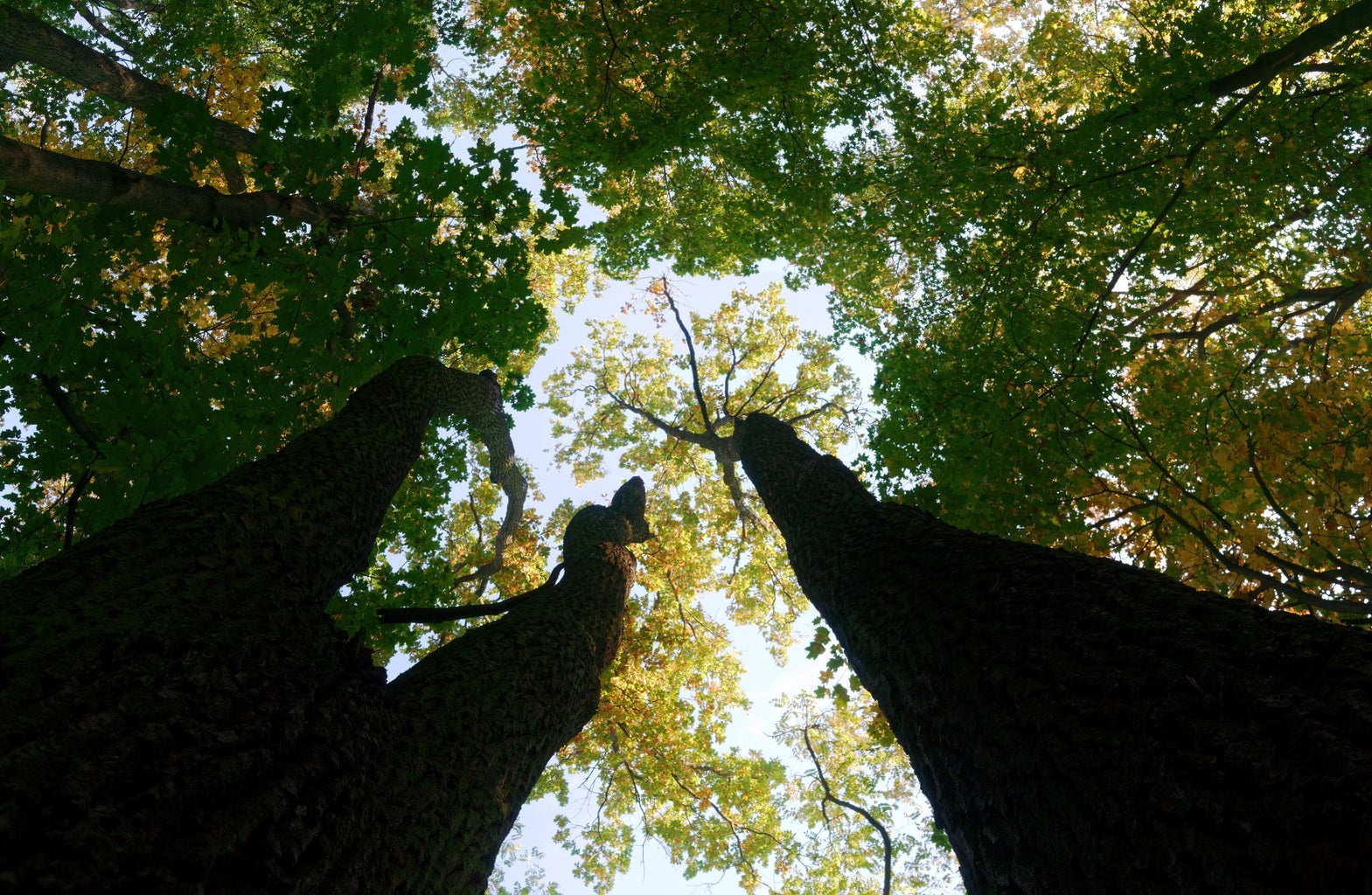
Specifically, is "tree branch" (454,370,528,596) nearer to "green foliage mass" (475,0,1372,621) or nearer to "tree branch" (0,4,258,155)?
"green foliage mass" (475,0,1372,621)

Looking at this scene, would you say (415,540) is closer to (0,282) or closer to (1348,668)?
(0,282)

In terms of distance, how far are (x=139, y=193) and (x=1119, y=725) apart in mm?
6845

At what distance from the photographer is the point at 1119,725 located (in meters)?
1.93

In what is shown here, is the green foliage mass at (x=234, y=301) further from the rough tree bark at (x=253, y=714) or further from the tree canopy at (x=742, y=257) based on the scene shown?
the rough tree bark at (x=253, y=714)

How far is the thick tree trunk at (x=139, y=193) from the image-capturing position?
178 inches

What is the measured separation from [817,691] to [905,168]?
7.16m

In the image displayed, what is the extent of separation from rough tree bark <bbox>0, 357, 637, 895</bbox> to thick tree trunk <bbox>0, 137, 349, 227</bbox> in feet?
8.49

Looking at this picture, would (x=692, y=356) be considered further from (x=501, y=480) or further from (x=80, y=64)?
(x=80, y=64)

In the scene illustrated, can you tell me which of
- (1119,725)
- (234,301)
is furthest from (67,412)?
(1119,725)

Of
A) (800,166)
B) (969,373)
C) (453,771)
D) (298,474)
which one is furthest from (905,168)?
(453,771)

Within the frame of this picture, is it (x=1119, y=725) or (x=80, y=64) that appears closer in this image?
(x=1119, y=725)

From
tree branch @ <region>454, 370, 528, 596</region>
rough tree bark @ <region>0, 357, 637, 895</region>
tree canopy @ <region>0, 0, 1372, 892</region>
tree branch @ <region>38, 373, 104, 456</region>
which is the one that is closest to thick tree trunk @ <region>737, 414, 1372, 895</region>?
rough tree bark @ <region>0, 357, 637, 895</region>

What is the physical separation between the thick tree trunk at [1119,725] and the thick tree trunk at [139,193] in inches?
235

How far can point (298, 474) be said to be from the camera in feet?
12.2
